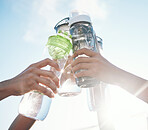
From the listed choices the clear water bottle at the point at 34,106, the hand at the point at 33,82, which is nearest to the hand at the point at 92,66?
the hand at the point at 33,82

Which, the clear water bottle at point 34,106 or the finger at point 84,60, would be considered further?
the clear water bottle at point 34,106

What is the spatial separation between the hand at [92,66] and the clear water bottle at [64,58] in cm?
9

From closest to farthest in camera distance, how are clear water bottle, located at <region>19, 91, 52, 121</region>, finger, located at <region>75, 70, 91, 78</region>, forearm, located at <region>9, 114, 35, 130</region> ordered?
finger, located at <region>75, 70, 91, 78</region> < clear water bottle, located at <region>19, 91, 52, 121</region> < forearm, located at <region>9, 114, 35, 130</region>

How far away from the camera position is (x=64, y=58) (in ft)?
2.38

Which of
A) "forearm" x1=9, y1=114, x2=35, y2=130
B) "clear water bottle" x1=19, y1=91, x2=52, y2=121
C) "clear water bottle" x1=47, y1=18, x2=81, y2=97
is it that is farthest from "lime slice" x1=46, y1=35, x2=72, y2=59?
"forearm" x1=9, y1=114, x2=35, y2=130

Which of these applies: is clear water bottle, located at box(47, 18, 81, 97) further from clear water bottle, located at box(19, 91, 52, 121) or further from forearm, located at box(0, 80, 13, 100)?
forearm, located at box(0, 80, 13, 100)

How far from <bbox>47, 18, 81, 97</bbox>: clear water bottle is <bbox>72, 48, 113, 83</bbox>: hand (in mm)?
89

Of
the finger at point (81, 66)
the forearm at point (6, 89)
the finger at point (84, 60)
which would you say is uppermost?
the finger at point (84, 60)

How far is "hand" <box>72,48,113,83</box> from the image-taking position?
0.58 meters

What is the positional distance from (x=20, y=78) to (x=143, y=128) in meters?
2.16

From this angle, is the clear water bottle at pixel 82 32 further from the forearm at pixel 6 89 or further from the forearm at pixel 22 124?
the forearm at pixel 22 124

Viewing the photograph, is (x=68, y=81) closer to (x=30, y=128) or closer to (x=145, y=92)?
(x=145, y=92)

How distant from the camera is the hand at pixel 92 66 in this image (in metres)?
0.58

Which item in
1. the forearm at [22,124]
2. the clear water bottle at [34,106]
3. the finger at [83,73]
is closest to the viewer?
the finger at [83,73]
